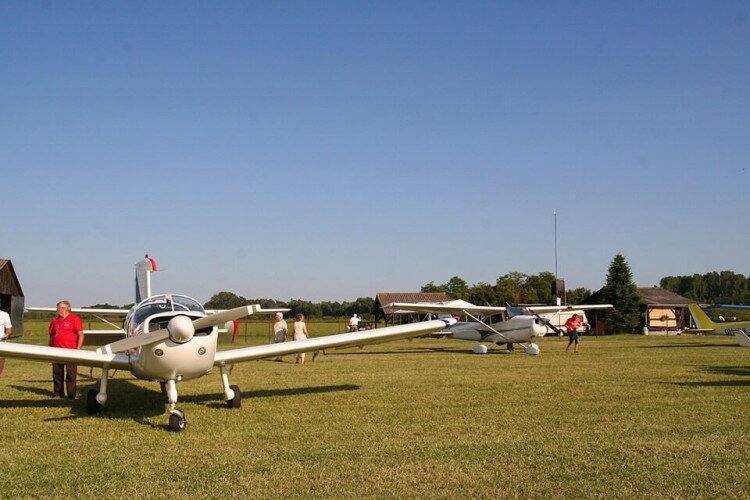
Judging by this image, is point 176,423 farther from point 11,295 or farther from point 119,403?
point 11,295

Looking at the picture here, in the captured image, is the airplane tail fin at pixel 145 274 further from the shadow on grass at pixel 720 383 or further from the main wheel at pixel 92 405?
the shadow on grass at pixel 720 383

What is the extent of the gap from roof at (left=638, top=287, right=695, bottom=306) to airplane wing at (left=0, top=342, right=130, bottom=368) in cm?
4894

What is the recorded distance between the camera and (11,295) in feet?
152

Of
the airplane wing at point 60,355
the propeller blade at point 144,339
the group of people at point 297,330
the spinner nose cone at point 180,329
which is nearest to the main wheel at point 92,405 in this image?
the airplane wing at point 60,355

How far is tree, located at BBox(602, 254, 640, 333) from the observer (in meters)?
49.7

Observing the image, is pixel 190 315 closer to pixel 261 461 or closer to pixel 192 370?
pixel 192 370

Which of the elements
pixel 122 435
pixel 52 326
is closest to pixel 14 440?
pixel 122 435

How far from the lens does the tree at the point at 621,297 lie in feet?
163

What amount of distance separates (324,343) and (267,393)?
172cm

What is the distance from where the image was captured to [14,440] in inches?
284

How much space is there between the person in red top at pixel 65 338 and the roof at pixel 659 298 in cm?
4795

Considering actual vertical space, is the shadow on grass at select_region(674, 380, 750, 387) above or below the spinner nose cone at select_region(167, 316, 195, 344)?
below

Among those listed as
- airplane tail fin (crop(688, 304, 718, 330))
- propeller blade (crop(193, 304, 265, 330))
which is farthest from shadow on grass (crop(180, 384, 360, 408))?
airplane tail fin (crop(688, 304, 718, 330))

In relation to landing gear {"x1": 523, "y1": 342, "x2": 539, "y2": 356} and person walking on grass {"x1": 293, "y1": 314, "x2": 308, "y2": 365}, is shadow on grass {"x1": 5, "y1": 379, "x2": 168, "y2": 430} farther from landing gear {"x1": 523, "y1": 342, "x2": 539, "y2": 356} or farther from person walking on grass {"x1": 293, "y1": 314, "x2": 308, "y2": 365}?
landing gear {"x1": 523, "y1": 342, "x2": 539, "y2": 356}
